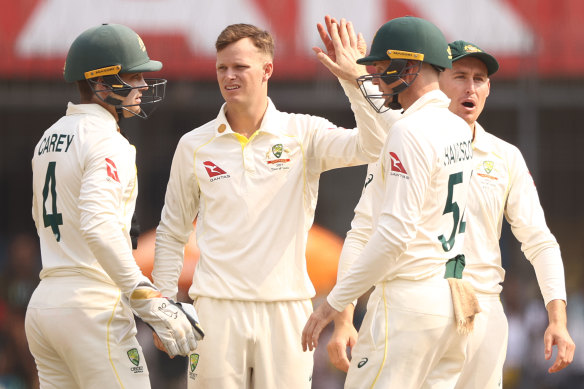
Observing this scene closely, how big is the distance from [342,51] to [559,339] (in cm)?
178

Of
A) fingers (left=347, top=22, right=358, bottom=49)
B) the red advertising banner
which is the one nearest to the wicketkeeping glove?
fingers (left=347, top=22, right=358, bottom=49)

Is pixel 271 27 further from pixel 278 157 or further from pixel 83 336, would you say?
pixel 83 336

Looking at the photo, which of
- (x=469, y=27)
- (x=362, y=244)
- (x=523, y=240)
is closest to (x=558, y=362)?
(x=523, y=240)

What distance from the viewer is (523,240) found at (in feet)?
18.2

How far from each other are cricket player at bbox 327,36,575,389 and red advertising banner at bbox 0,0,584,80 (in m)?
5.28

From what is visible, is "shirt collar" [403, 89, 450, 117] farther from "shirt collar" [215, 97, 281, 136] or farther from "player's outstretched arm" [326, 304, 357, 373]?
"player's outstretched arm" [326, 304, 357, 373]

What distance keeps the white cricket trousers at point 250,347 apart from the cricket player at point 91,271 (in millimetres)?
394

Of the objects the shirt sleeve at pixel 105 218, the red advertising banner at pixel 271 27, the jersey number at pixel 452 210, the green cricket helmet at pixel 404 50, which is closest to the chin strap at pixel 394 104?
the green cricket helmet at pixel 404 50

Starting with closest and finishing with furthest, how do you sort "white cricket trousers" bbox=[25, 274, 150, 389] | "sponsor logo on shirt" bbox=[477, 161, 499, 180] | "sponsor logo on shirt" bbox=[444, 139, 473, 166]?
"sponsor logo on shirt" bbox=[444, 139, 473, 166]
"white cricket trousers" bbox=[25, 274, 150, 389]
"sponsor logo on shirt" bbox=[477, 161, 499, 180]

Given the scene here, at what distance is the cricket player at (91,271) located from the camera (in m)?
4.70

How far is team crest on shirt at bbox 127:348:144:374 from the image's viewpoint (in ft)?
16.0

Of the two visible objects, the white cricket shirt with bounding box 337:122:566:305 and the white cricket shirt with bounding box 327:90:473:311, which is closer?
the white cricket shirt with bounding box 327:90:473:311

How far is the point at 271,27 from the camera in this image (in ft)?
35.9

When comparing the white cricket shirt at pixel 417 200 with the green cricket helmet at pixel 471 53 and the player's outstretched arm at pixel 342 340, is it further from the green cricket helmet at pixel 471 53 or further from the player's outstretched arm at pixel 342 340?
the green cricket helmet at pixel 471 53
